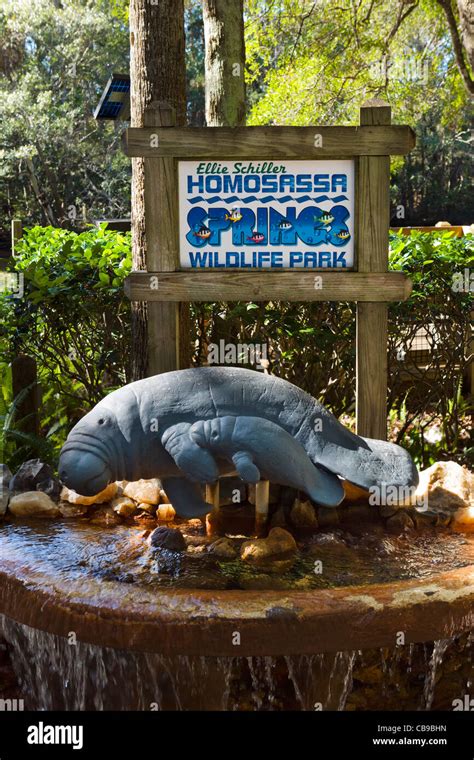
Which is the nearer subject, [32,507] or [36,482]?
[32,507]

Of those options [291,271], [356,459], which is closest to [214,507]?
[356,459]

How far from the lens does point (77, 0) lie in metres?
31.0

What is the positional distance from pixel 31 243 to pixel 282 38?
1038 centimetres

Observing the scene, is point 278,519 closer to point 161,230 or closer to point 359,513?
point 359,513

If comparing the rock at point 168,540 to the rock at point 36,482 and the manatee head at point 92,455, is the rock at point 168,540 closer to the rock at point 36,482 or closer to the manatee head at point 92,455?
the manatee head at point 92,455

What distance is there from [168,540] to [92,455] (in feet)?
1.84

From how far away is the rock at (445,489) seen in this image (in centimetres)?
447

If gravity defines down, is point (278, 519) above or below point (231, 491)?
below

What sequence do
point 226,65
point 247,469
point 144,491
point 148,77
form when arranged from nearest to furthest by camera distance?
point 247,469 < point 144,491 < point 148,77 < point 226,65

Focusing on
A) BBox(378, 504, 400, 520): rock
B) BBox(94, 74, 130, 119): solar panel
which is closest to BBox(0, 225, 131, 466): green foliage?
BBox(378, 504, 400, 520): rock

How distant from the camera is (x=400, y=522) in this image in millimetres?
4328

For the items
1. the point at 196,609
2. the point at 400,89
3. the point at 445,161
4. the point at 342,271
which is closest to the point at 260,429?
the point at 196,609

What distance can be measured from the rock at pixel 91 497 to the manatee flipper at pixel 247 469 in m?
0.97

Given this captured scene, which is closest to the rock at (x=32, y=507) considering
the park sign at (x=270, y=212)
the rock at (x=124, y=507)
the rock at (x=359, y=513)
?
the rock at (x=124, y=507)
